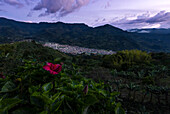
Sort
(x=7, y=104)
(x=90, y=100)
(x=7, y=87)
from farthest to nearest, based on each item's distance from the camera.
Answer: (x=7, y=87), (x=90, y=100), (x=7, y=104)

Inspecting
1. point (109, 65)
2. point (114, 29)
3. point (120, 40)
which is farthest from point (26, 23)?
point (109, 65)

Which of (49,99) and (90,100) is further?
(90,100)

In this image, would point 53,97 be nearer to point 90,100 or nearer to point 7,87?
point 90,100

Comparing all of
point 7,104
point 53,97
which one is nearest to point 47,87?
point 53,97

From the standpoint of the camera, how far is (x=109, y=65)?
14.7 meters

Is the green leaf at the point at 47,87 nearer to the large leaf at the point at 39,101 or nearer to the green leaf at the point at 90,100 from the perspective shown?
the large leaf at the point at 39,101

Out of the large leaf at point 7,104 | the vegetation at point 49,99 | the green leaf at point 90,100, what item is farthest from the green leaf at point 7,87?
the green leaf at point 90,100

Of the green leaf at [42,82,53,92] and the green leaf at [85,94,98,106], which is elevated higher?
the green leaf at [42,82,53,92]

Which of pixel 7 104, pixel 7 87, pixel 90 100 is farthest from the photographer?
pixel 7 87

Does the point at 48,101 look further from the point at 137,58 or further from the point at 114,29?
the point at 114,29

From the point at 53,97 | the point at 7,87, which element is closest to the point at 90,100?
the point at 53,97

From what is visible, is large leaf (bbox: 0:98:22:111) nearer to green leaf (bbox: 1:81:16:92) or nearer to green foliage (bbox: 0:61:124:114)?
green foliage (bbox: 0:61:124:114)

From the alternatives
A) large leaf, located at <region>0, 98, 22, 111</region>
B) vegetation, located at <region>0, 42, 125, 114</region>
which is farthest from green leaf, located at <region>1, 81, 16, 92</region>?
large leaf, located at <region>0, 98, 22, 111</region>

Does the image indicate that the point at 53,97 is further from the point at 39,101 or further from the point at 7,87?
the point at 7,87
